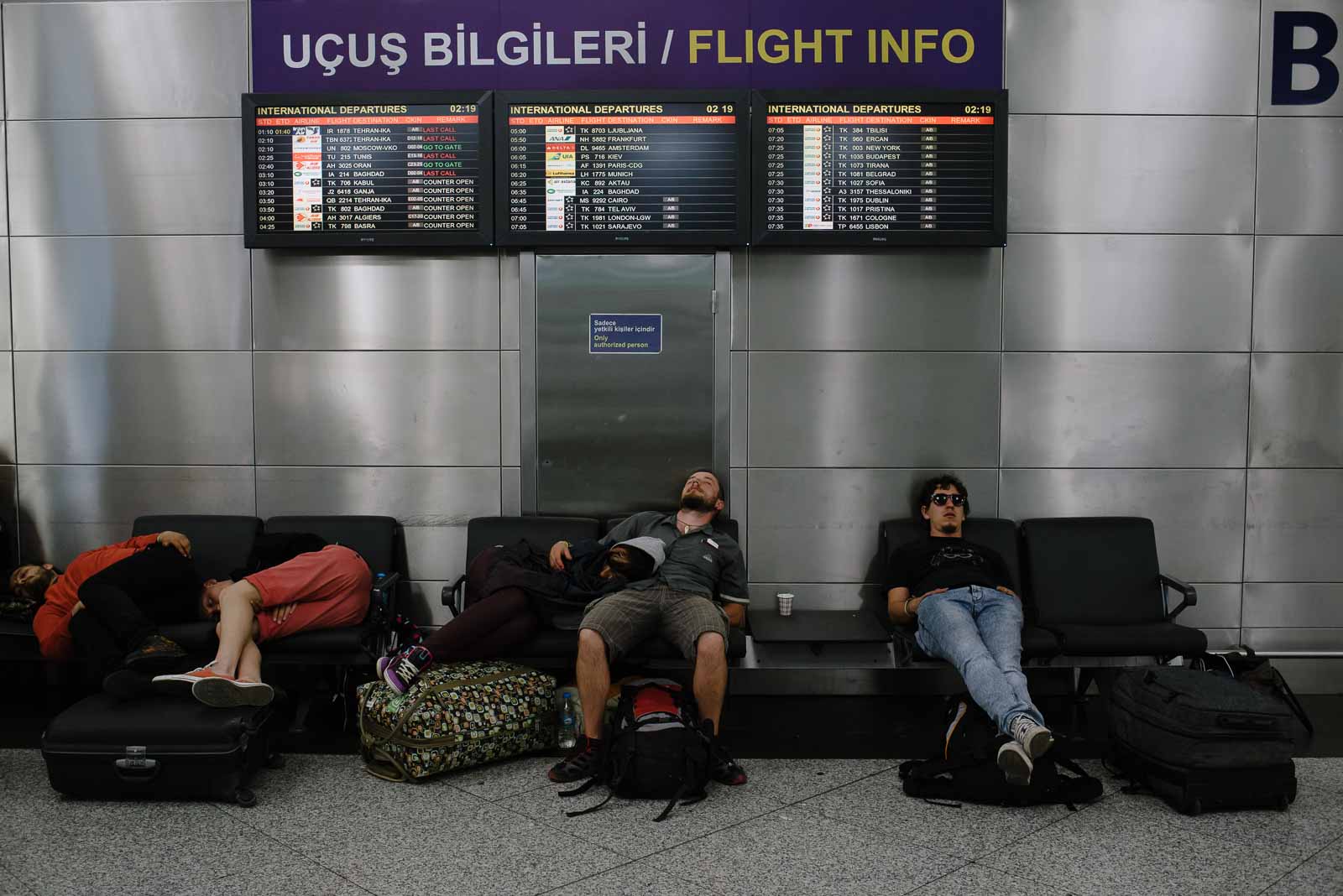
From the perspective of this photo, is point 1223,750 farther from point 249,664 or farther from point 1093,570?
point 249,664

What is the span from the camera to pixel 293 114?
14.3 feet

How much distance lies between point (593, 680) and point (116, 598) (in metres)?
1.95

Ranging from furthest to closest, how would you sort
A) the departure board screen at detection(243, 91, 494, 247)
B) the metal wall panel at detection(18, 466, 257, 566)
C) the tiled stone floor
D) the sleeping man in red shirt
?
1. the metal wall panel at detection(18, 466, 257, 566)
2. the departure board screen at detection(243, 91, 494, 247)
3. the sleeping man in red shirt
4. the tiled stone floor

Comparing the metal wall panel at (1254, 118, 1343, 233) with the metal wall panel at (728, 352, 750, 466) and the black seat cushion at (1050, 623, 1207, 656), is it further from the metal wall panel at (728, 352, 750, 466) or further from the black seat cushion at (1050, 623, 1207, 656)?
the metal wall panel at (728, 352, 750, 466)

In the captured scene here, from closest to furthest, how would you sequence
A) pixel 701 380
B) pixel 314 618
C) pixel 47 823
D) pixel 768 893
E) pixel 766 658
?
pixel 768 893, pixel 47 823, pixel 314 618, pixel 766 658, pixel 701 380

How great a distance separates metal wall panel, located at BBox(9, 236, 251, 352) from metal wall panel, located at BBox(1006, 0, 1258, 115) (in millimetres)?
3901

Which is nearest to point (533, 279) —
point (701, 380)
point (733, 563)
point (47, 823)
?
point (701, 380)

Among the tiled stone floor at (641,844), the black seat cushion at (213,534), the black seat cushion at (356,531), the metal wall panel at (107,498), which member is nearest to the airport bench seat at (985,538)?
the tiled stone floor at (641,844)

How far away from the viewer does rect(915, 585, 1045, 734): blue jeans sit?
3318 mm

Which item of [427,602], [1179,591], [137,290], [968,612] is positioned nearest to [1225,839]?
[968,612]

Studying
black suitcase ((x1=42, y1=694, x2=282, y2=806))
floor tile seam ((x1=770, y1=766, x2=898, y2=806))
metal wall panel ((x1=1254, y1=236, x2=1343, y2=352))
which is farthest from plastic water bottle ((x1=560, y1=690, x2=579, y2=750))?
metal wall panel ((x1=1254, y1=236, x2=1343, y2=352))

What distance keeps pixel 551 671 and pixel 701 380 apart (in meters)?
1.53

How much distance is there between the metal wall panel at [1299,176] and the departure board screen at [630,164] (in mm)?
2485

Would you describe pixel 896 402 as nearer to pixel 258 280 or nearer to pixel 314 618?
pixel 314 618
